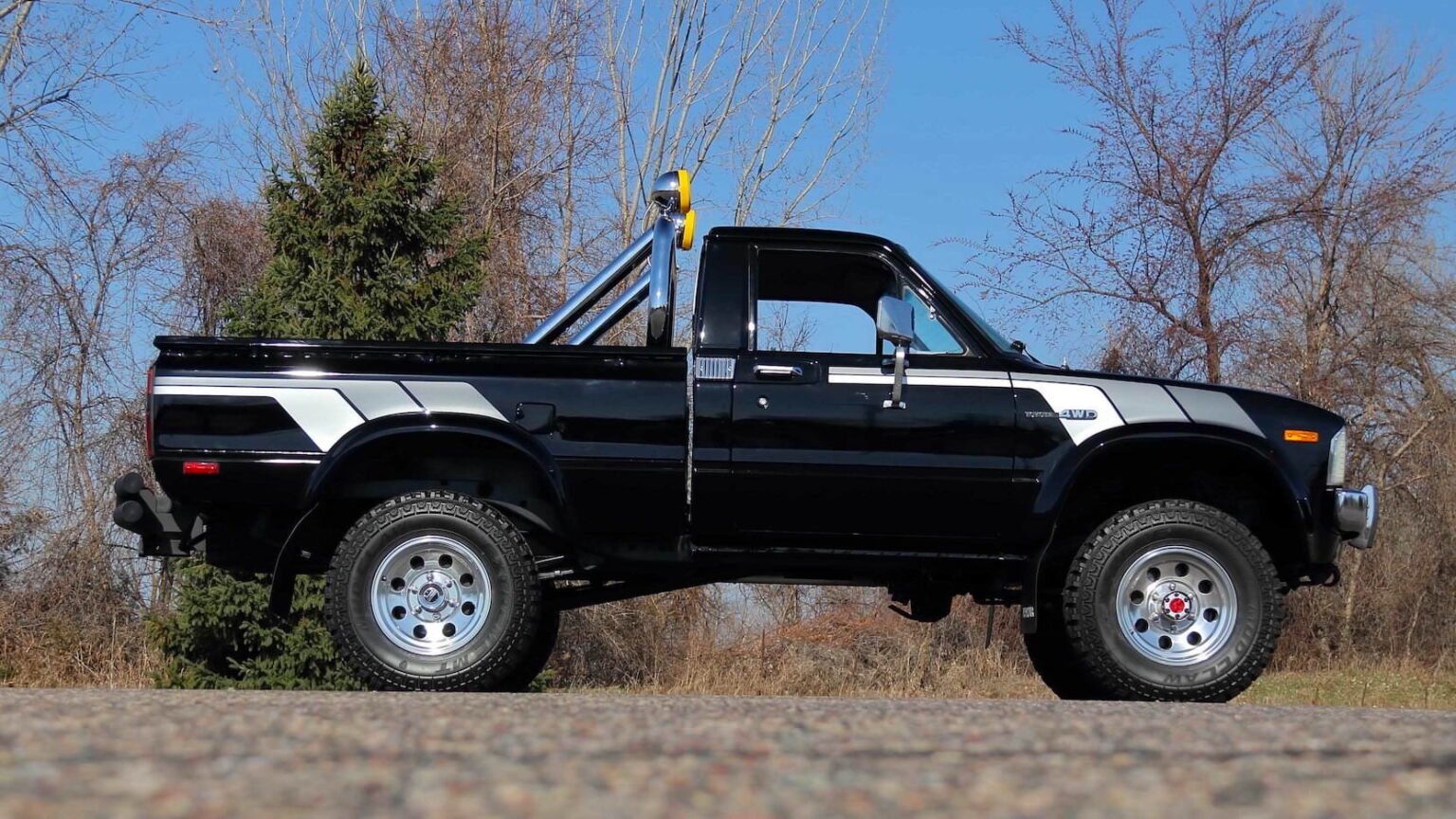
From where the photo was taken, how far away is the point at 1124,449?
6703 millimetres

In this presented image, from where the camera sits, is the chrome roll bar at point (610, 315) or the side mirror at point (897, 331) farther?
the chrome roll bar at point (610, 315)

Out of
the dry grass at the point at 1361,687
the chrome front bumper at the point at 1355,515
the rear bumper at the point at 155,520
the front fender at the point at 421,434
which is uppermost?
the front fender at the point at 421,434

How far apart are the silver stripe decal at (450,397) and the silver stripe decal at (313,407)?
28cm

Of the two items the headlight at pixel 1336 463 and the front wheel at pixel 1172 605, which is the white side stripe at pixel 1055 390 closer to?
the front wheel at pixel 1172 605

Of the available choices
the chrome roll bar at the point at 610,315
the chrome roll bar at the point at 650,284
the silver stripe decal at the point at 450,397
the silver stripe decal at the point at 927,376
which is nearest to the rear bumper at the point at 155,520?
the silver stripe decal at the point at 450,397

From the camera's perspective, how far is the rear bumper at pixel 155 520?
21.5 ft

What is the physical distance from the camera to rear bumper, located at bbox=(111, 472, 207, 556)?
655 centimetres

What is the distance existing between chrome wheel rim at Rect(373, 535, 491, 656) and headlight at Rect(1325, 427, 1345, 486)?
12.5ft

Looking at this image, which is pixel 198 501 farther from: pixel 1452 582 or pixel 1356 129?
pixel 1452 582

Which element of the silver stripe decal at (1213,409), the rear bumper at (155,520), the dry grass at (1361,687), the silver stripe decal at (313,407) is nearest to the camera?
the silver stripe decal at (313,407)

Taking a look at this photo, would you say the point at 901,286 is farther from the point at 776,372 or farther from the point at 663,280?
the point at 663,280

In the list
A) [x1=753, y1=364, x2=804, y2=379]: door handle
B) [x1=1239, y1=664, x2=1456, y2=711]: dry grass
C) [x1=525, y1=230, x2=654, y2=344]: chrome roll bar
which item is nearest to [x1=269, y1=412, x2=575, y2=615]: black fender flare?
[x1=753, y1=364, x2=804, y2=379]: door handle

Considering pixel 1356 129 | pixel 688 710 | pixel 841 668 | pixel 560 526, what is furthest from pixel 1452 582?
pixel 688 710

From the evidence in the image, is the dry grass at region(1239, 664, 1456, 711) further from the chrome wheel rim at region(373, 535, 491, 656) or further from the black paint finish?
the chrome wheel rim at region(373, 535, 491, 656)
